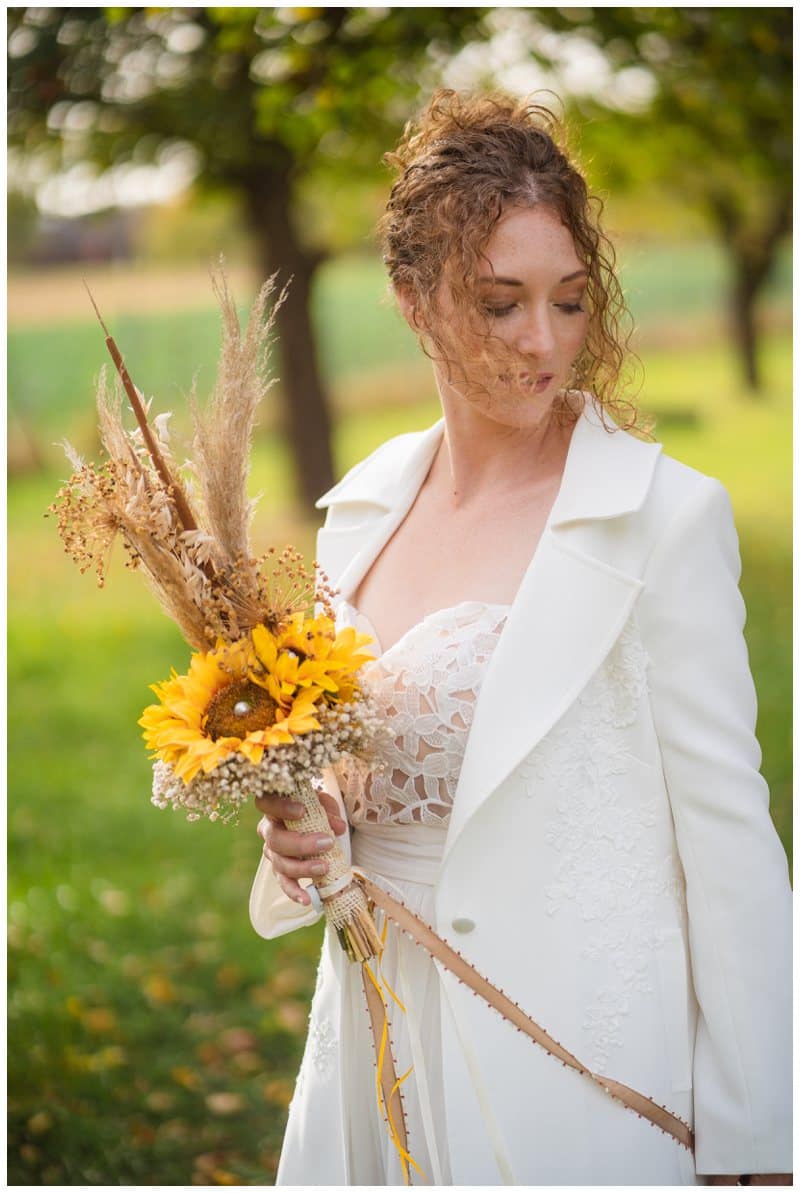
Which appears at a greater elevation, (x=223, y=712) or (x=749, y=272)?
(x=749, y=272)

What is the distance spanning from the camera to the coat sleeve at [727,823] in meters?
2.00

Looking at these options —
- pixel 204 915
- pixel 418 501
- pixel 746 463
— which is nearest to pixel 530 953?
pixel 418 501

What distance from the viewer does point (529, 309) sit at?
215cm

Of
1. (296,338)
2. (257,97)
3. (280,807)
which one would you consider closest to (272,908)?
(280,807)

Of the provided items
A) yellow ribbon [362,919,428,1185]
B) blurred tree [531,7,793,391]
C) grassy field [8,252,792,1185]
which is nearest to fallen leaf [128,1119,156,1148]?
grassy field [8,252,792,1185]

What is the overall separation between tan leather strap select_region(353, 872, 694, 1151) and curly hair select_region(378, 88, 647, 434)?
1026 mm

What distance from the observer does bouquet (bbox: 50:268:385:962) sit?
1.94 meters

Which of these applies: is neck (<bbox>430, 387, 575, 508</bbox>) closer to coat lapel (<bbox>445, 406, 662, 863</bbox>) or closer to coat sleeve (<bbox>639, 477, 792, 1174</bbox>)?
coat lapel (<bbox>445, 406, 662, 863</bbox>)

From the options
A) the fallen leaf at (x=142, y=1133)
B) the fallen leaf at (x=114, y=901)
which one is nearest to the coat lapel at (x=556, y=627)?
the fallen leaf at (x=142, y=1133)

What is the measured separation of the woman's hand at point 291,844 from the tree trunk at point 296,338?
863 centimetres

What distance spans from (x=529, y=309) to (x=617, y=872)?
993 millimetres

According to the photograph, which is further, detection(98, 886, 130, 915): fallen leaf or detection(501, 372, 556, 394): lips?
detection(98, 886, 130, 915): fallen leaf

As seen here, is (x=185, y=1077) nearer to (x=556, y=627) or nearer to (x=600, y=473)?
(x=556, y=627)

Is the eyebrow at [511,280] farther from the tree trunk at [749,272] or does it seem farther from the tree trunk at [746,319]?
the tree trunk at [746,319]
